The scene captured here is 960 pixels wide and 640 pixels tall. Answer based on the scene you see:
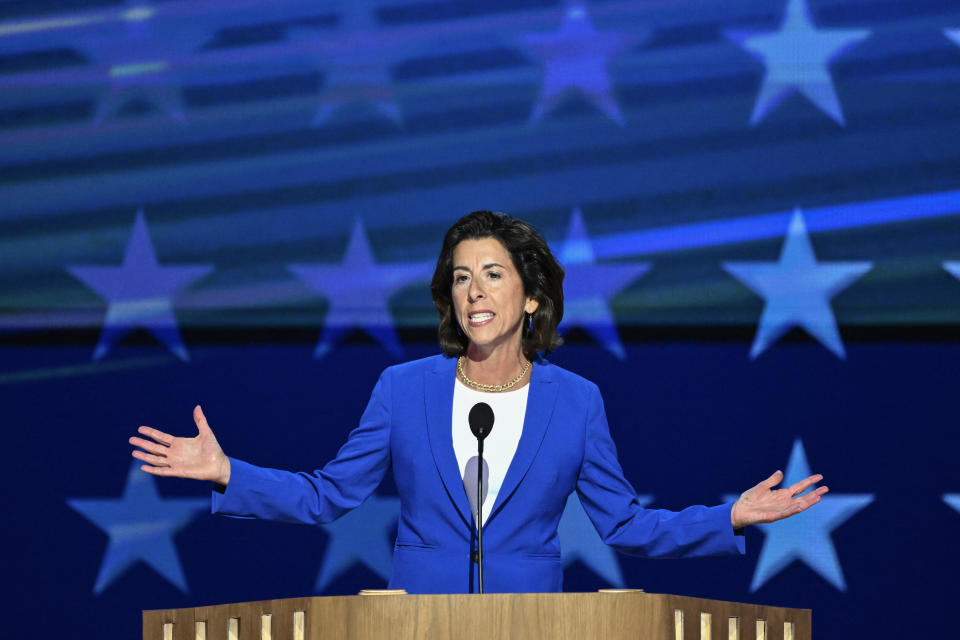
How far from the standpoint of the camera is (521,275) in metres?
2.32

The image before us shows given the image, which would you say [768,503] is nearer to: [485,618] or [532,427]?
[532,427]

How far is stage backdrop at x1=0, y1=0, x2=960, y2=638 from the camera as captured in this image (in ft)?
11.4

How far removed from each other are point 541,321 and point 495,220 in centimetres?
24

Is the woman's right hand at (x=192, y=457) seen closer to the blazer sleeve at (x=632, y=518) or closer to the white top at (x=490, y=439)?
the white top at (x=490, y=439)

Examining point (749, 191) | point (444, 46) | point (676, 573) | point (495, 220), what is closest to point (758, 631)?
point (495, 220)

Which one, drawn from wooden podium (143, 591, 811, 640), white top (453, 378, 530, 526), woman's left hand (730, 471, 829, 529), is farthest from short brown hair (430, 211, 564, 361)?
wooden podium (143, 591, 811, 640)

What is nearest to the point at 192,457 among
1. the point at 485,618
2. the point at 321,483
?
the point at 321,483

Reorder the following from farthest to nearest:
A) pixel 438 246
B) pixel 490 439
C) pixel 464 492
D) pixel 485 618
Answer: pixel 438 246
pixel 490 439
pixel 464 492
pixel 485 618

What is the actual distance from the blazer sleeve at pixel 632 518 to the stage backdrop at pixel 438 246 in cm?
123

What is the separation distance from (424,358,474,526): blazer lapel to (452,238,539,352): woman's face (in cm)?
9

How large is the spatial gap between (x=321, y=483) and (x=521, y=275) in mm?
583

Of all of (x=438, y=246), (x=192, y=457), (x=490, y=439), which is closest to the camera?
(x=192, y=457)

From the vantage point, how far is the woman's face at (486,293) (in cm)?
225

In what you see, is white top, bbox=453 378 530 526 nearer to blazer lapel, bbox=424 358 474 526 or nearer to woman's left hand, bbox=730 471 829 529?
blazer lapel, bbox=424 358 474 526
